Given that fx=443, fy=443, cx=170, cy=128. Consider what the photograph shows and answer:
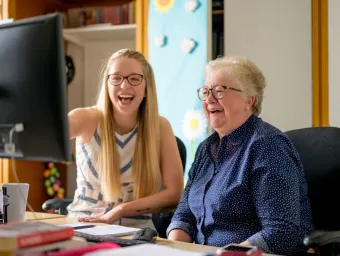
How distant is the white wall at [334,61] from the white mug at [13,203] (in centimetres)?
190

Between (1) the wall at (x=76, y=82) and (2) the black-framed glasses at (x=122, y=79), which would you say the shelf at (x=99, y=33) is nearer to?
(1) the wall at (x=76, y=82)

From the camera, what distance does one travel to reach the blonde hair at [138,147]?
1771mm

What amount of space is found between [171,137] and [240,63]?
541 mm

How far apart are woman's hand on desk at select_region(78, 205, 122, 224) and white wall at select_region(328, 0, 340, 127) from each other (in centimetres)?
155

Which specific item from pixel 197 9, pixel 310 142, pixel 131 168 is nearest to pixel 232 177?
pixel 310 142

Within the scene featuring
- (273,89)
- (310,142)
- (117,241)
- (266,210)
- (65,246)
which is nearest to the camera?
(65,246)

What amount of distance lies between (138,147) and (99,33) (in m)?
2.01

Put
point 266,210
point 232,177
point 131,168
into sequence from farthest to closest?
1. point 131,168
2. point 232,177
3. point 266,210

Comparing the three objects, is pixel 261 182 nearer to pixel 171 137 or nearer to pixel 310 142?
pixel 310 142

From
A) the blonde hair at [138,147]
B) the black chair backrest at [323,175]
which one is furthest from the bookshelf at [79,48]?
the black chair backrest at [323,175]

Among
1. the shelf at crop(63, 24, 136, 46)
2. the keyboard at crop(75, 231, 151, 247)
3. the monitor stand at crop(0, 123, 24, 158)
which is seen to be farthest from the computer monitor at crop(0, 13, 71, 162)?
the shelf at crop(63, 24, 136, 46)

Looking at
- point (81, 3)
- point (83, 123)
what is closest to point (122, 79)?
point (83, 123)

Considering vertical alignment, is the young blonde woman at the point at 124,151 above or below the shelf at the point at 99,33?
below

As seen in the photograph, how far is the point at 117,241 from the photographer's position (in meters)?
1.11
